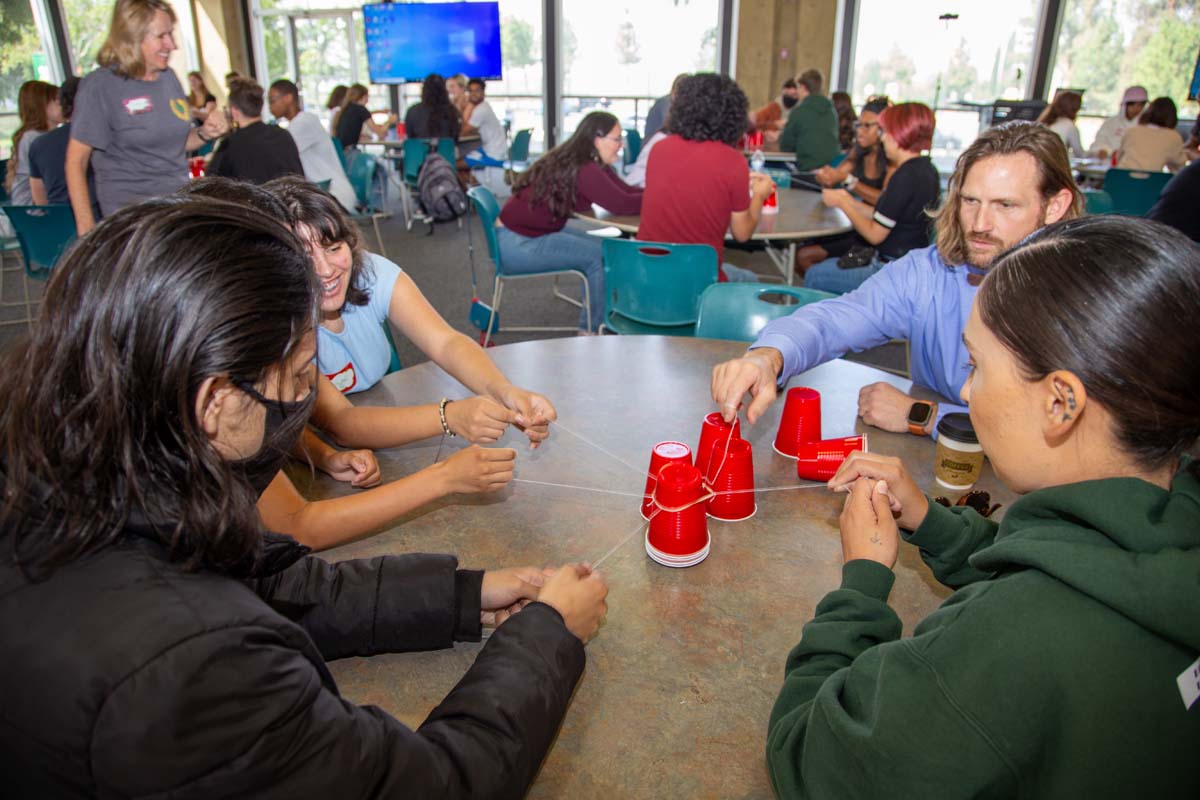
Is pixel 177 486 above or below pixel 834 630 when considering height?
above

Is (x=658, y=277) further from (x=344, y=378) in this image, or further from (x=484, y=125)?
(x=484, y=125)

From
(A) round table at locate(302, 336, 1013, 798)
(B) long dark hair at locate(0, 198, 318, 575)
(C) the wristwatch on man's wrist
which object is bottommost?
(A) round table at locate(302, 336, 1013, 798)

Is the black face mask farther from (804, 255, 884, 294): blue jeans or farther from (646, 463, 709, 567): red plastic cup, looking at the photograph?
(804, 255, 884, 294): blue jeans

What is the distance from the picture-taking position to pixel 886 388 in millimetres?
1679

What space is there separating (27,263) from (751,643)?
467 centimetres

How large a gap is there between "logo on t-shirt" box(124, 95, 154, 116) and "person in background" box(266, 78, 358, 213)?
2.65 meters

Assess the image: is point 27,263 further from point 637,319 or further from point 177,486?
point 177,486

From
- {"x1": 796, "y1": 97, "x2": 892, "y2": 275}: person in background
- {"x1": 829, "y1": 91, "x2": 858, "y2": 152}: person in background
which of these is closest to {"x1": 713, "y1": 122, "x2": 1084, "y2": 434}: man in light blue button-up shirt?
{"x1": 796, "y1": 97, "x2": 892, "y2": 275}: person in background

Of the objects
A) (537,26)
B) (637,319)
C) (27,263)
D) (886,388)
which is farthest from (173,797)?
(537,26)

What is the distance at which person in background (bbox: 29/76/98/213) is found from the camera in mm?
4699

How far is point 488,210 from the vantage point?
4059mm

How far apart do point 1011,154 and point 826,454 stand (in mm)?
930

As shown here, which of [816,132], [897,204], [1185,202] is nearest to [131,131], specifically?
[897,204]

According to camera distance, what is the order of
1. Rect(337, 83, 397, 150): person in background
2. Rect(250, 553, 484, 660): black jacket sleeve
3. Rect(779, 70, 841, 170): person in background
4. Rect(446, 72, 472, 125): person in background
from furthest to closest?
1. Rect(446, 72, 472, 125): person in background
2. Rect(337, 83, 397, 150): person in background
3. Rect(779, 70, 841, 170): person in background
4. Rect(250, 553, 484, 660): black jacket sleeve
